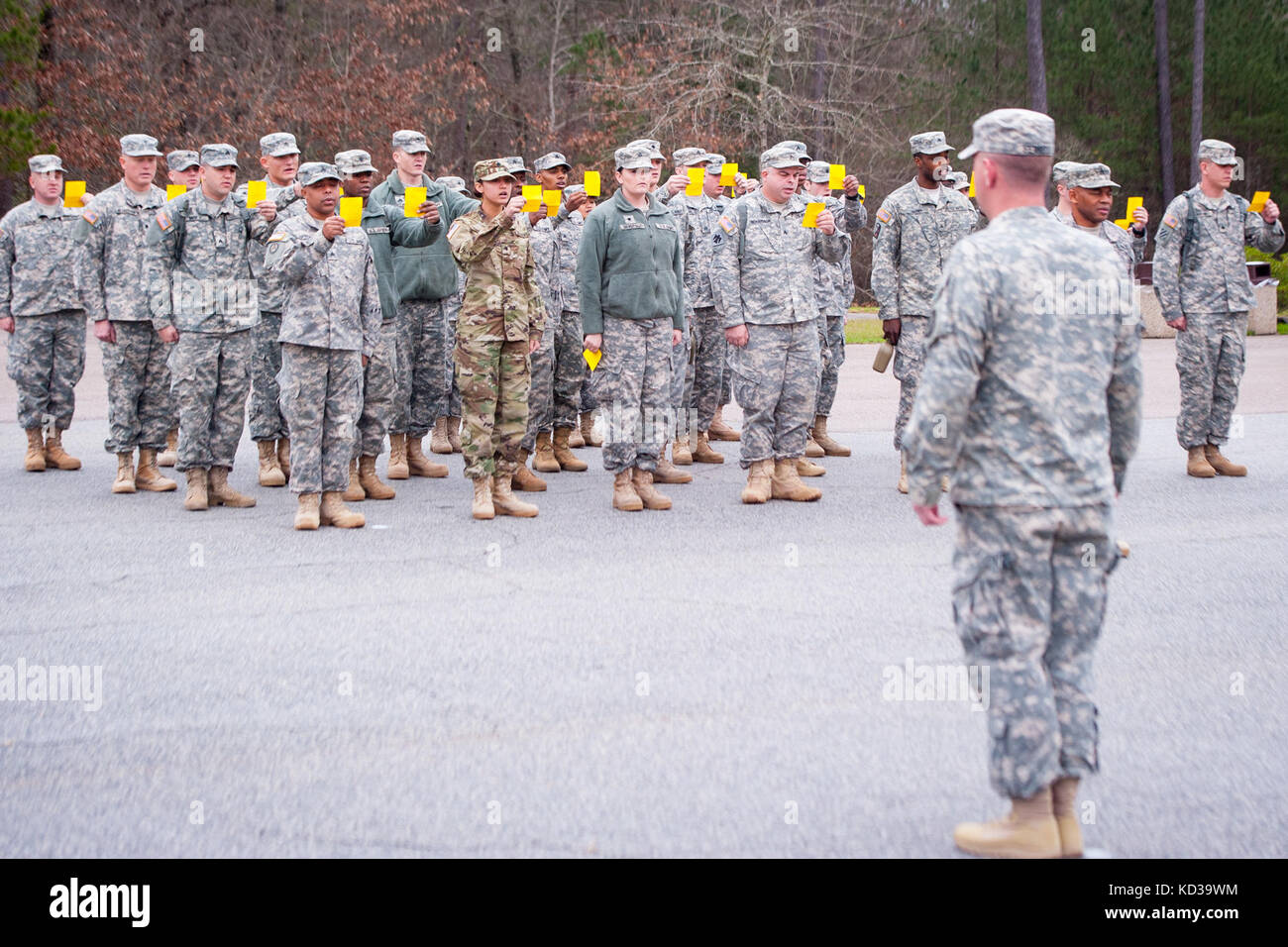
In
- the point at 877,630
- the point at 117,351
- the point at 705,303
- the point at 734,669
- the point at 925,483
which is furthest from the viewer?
the point at 705,303

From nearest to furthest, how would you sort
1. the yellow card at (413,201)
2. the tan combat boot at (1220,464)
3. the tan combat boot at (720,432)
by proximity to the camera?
1. the yellow card at (413,201)
2. the tan combat boot at (1220,464)
3. the tan combat boot at (720,432)

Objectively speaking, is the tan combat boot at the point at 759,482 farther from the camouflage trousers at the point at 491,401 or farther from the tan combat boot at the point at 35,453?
the tan combat boot at the point at 35,453

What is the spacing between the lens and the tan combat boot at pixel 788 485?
10.9 meters

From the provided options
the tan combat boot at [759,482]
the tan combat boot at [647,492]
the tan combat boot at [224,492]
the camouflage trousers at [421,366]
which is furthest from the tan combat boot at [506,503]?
the camouflage trousers at [421,366]

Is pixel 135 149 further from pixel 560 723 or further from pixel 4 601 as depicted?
pixel 560 723

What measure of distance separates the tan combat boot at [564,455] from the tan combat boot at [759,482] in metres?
2.18

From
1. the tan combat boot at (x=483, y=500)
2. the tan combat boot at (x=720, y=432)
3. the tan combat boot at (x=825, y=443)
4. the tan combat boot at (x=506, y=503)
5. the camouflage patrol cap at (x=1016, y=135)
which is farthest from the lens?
the tan combat boot at (x=720, y=432)

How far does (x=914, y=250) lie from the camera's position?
37.5 ft

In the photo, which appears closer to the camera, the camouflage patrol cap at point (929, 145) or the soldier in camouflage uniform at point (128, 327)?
the camouflage patrol cap at point (929, 145)

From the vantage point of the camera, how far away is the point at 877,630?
7145mm

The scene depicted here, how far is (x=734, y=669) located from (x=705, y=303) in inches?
281

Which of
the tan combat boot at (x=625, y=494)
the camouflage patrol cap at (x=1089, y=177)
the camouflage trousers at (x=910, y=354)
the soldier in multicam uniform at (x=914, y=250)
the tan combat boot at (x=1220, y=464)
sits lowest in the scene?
the tan combat boot at (x=625, y=494)

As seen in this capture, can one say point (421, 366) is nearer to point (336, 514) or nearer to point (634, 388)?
point (634, 388)

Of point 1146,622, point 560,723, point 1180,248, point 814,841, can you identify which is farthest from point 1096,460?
point 1180,248
